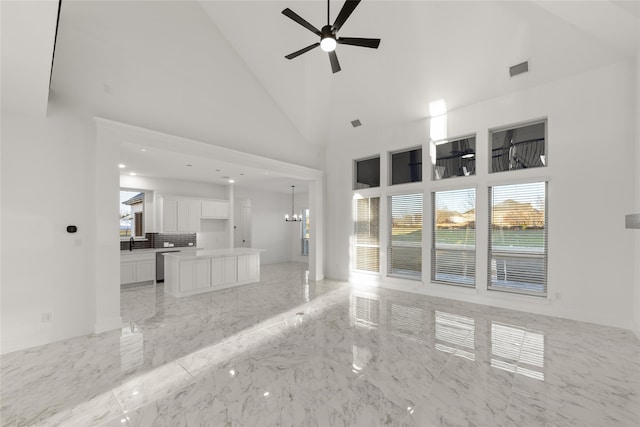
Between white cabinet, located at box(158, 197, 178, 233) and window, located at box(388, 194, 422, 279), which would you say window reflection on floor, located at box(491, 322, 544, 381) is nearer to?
window, located at box(388, 194, 422, 279)

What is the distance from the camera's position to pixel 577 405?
2201 mm

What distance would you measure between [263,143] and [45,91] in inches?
141

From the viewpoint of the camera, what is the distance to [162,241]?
24.5ft

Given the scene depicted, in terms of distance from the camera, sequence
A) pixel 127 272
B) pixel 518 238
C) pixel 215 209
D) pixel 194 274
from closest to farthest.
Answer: pixel 518 238, pixel 194 274, pixel 127 272, pixel 215 209

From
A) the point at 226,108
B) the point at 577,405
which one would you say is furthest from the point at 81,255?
the point at 577,405

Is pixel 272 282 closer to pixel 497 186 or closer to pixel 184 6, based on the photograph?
pixel 497 186

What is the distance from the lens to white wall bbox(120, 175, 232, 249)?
7.19 m

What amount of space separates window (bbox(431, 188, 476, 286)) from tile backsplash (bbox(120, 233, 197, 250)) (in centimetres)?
667

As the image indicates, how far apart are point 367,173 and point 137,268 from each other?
5.86 metres

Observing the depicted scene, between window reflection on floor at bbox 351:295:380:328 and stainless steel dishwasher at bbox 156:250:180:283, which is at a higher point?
stainless steel dishwasher at bbox 156:250:180:283

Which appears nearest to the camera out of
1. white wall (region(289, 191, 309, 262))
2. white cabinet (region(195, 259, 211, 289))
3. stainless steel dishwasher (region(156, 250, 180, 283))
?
white cabinet (region(195, 259, 211, 289))

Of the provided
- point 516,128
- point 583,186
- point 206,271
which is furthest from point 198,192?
point 583,186

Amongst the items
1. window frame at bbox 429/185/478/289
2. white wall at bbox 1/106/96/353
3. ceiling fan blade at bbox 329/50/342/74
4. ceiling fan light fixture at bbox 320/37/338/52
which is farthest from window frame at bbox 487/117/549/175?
white wall at bbox 1/106/96/353

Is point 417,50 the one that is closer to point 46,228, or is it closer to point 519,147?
point 519,147
